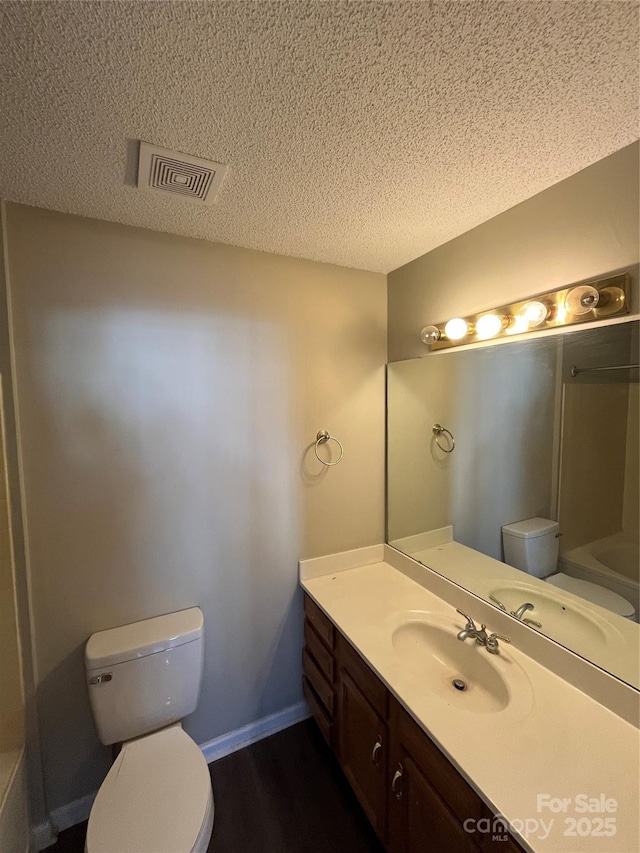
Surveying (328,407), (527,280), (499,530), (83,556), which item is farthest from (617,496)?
(83,556)

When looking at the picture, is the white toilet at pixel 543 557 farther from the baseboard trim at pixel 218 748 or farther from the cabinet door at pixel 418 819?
the baseboard trim at pixel 218 748

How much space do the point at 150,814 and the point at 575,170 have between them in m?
2.41

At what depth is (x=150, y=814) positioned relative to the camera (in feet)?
3.47

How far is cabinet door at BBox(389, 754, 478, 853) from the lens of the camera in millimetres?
891

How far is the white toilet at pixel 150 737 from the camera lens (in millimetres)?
1019

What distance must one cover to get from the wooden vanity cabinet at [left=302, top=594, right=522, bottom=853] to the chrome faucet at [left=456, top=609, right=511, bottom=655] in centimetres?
Result: 37

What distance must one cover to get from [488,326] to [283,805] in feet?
7.09

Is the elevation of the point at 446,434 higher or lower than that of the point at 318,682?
higher

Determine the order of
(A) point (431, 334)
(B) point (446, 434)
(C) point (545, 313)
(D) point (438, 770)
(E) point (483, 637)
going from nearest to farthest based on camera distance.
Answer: (D) point (438, 770), (C) point (545, 313), (E) point (483, 637), (A) point (431, 334), (B) point (446, 434)

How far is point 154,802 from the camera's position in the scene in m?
1.10

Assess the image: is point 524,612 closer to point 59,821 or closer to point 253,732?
point 253,732

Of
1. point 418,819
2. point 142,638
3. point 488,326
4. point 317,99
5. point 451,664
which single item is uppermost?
point 317,99

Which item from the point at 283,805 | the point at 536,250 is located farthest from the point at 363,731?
the point at 536,250

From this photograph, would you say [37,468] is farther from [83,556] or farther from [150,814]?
[150,814]
